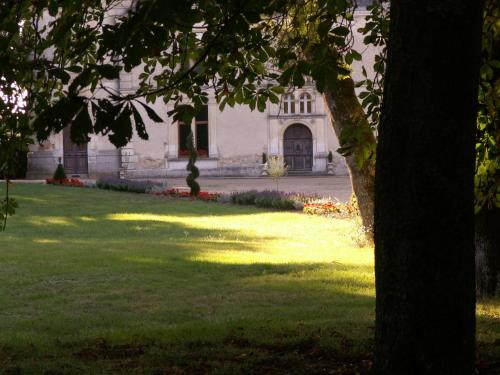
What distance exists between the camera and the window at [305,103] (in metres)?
34.3

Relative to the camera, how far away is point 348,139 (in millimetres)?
5551

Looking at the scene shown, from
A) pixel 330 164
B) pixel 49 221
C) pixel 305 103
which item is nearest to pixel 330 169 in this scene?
pixel 330 164

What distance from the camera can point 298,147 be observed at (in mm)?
34406

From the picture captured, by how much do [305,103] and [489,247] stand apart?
27754 mm

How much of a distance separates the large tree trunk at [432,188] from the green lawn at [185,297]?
4.74 ft

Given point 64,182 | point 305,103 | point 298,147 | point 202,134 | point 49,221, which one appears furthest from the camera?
point 202,134

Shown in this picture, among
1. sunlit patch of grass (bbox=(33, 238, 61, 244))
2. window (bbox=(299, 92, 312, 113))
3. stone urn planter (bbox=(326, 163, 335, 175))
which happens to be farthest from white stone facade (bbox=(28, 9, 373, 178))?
sunlit patch of grass (bbox=(33, 238, 61, 244))

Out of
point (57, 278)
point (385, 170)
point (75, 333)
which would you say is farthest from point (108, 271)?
point (385, 170)

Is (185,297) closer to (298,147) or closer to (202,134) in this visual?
(298,147)

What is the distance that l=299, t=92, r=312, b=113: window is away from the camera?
112 feet

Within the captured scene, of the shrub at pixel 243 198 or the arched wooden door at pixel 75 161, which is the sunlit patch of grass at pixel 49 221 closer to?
the shrub at pixel 243 198

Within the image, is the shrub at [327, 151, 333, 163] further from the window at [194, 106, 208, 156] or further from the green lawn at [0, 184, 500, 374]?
the green lawn at [0, 184, 500, 374]

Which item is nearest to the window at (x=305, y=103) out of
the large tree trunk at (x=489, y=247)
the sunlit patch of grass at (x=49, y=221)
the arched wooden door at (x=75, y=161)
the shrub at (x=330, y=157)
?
the shrub at (x=330, y=157)

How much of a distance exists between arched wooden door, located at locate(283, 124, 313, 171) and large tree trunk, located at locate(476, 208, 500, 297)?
89.4ft
